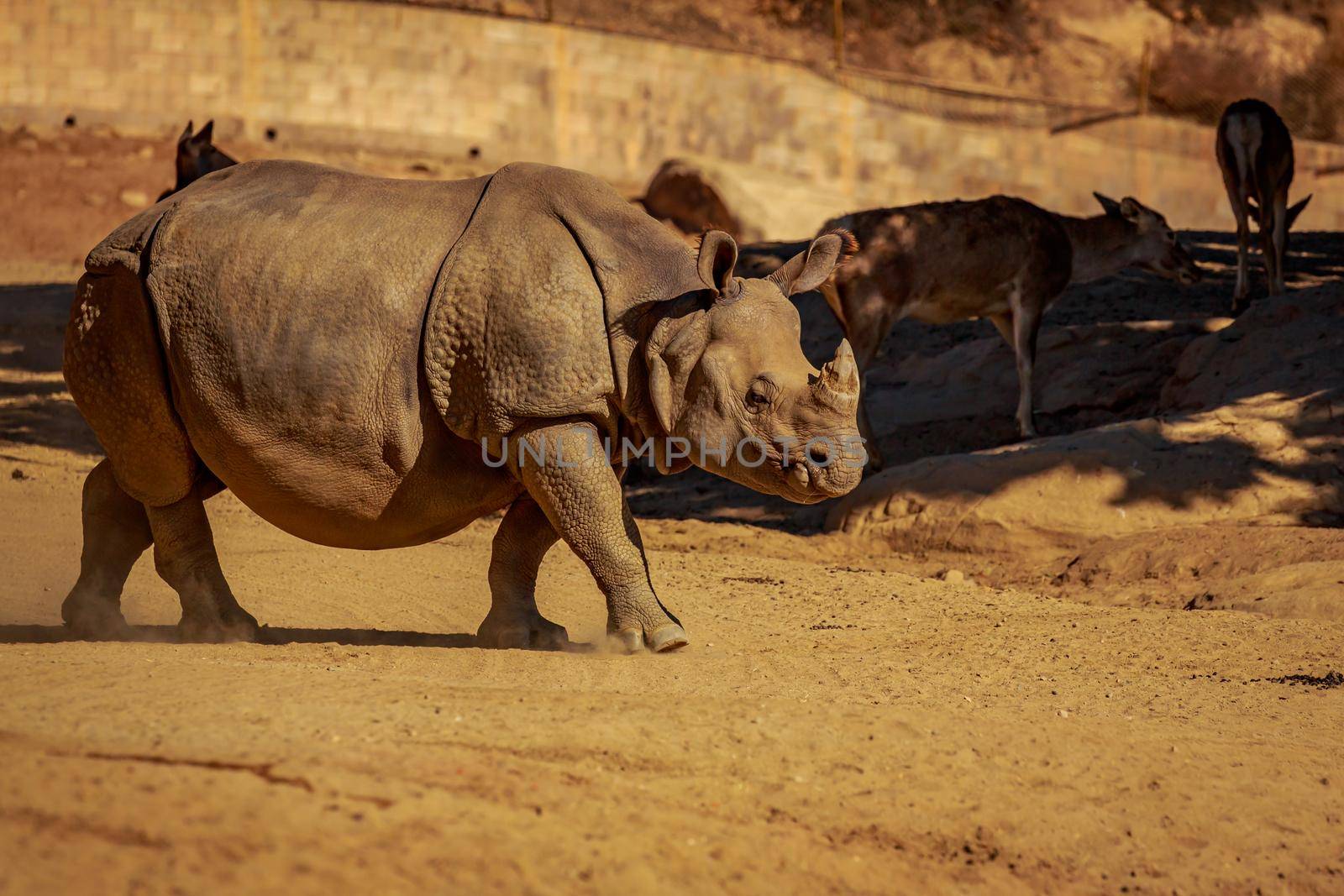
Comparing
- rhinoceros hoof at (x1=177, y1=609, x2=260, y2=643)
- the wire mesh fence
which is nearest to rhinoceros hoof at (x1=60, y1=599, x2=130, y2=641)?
rhinoceros hoof at (x1=177, y1=609, x2=260, y2=643)

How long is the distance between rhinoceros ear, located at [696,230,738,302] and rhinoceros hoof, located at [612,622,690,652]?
1.44m

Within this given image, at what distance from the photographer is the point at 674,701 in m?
5.47

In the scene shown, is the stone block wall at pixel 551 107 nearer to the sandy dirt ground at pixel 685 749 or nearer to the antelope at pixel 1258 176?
the antelope at pixel 1258 176

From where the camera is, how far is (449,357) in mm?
6438

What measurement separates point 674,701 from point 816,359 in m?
10.6

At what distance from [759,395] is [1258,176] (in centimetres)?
1163

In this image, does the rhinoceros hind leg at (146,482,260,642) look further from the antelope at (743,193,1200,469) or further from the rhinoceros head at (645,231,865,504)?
the antelope at (743,193,1200,469)

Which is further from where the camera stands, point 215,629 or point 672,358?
point 215,629

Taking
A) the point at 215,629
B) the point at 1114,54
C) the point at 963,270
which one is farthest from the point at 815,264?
the point at 1114,54

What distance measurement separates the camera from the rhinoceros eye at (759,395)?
6.40m

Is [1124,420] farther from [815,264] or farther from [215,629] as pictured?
[215,629]

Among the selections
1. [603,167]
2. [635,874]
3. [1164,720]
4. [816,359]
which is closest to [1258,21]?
[603,167]

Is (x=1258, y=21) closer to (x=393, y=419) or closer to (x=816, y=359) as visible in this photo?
(x=816, y=359)

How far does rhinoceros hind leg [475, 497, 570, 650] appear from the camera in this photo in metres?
7.11
